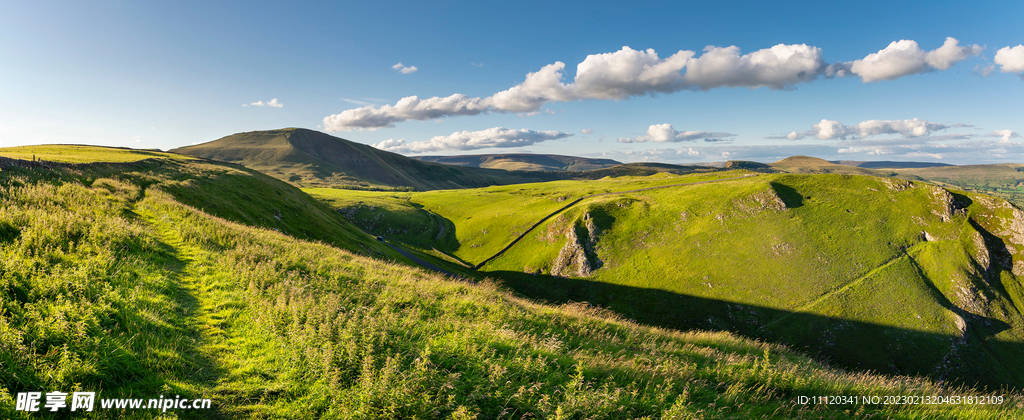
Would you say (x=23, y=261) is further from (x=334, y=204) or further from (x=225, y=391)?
(x=334, y=204)

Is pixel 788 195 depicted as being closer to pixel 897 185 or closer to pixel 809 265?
pixel 809 265

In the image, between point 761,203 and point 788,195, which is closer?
point 761,203

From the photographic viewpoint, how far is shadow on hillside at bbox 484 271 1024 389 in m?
61.8

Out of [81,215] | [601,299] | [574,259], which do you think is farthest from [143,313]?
[574,259]

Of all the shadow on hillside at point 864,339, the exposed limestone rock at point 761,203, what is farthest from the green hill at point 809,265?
the exposed limestone rock at point 761,203

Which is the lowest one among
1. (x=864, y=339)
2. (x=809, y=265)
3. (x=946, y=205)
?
(x=864, y=339)

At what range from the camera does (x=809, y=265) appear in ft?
255

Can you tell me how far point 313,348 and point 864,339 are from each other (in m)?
93.1

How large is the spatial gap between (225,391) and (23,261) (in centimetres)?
807

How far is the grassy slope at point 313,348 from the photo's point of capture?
730 cm

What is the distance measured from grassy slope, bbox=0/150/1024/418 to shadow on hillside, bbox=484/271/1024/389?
195ft

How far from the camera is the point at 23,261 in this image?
9828 millimetres

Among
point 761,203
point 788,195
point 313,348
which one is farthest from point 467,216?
point 313,348

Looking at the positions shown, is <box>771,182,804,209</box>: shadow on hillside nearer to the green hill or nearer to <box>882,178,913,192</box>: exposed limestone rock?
the green hill
